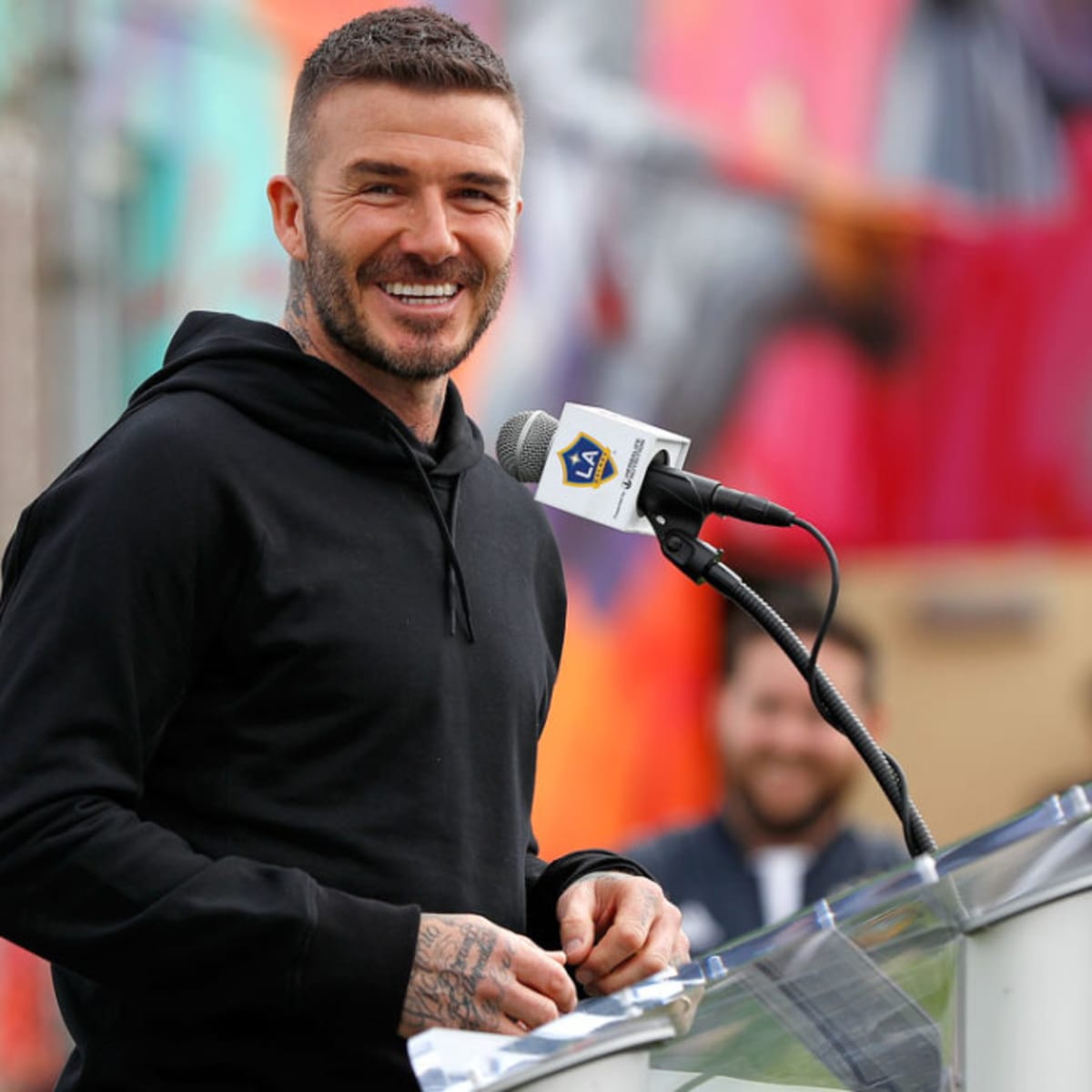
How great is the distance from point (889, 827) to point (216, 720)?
28.3ft

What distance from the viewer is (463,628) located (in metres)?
2.23

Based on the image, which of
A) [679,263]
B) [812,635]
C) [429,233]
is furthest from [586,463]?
[679,263]

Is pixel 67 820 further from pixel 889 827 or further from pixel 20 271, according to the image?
pixel 889 827

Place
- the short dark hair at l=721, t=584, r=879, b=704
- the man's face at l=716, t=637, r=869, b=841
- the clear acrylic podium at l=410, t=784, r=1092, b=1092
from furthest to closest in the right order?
the man's face at l=716, t=637, r=869, b=841 < the short dark hair at l=721, t=584, r=879, b=704 < the clear acrylic podium at l=410, t=784, r=1092, b=1092

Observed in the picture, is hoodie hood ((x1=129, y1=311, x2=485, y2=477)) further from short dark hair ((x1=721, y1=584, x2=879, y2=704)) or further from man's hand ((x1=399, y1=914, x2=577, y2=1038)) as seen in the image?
short dark hair ((x1=721, y1=584, x2=879, y2=704))

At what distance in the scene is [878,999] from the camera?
182 centimetres

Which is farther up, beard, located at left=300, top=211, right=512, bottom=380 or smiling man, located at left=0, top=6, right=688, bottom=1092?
beard, located at left=300, top=211, right=512, bottom=380

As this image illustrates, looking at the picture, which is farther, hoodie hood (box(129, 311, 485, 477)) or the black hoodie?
hoodie hood (box(129, 311, 485, 477))

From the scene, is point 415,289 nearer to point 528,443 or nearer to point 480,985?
point 528,443

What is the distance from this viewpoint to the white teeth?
2252 millimetres

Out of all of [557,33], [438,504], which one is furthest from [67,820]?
[557,33]

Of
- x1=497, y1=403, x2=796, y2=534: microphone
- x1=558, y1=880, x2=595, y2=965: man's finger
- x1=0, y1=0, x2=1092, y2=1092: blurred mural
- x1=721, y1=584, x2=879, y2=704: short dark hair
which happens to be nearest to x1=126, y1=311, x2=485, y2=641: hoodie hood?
x1=497, y1=403, x2=796, y2=534: microphone

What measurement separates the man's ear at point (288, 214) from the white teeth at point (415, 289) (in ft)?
0.40

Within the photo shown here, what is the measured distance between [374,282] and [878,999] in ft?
2.91
